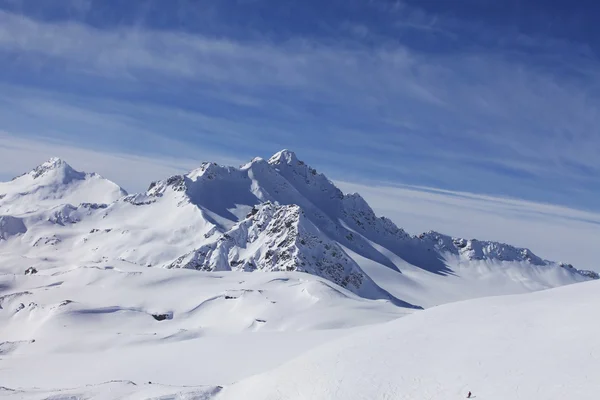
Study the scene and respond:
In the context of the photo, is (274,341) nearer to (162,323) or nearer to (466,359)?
(466,359)

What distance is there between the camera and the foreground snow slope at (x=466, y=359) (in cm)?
2620

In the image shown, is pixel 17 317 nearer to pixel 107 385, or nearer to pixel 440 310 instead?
pixel 107 385

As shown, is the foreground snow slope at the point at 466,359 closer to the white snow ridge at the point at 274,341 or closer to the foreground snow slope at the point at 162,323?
the white snow ridge at the point at 274,341

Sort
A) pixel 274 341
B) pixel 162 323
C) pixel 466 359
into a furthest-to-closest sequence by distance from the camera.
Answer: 1. pixel 162 323
2. pixel 274 341
3. pixel 466 359

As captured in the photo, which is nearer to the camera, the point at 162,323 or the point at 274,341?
the point at 274,341

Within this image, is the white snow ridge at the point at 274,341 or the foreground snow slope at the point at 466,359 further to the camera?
the white snow ridge at the point at 274,341

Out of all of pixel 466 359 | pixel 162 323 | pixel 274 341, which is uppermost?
pixel 466 359

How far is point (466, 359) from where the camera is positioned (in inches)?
1169

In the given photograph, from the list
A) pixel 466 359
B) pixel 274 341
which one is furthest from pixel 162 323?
pixel 466 359

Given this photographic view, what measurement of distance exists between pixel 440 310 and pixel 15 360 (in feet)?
179

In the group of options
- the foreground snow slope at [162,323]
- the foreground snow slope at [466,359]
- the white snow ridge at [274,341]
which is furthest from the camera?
the foreground snow slope at [162,323]

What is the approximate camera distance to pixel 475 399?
84.7 ft

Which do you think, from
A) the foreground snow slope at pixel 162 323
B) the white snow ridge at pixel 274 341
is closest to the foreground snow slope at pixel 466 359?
the white snow ridge at pixel 274 341

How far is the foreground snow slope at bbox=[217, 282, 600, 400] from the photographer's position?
26203mm
